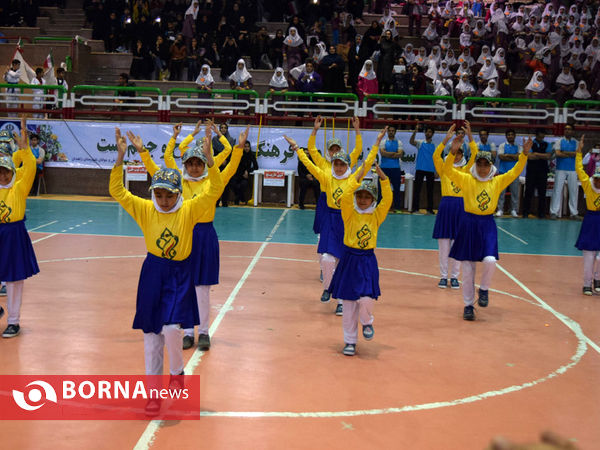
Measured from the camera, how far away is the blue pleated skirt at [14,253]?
7707 millimetres

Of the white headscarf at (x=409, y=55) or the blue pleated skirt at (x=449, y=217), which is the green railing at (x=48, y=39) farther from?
the blue pleated skirt at (x=449, y=217)

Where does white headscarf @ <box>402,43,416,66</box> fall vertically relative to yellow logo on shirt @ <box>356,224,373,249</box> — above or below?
above

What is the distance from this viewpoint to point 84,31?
28062mm

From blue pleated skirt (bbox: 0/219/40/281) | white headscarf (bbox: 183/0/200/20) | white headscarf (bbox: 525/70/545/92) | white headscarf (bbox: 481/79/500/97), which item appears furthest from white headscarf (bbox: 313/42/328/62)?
blue pleated skirt (bbox: 0/219/40/281)

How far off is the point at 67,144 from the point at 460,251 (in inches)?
609

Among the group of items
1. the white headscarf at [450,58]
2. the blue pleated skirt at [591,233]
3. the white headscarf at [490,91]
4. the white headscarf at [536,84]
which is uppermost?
the white headscarf at [450,58]

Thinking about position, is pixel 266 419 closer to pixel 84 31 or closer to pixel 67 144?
pixel 67 144

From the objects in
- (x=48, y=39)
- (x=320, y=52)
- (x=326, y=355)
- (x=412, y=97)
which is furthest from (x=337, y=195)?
(x=48, y=39)

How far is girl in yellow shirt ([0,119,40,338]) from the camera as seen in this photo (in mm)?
7730

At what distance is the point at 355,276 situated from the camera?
24.5 ft

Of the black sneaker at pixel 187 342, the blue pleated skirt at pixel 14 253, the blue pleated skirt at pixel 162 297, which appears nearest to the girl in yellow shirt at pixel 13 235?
the blue pleated skirt at pixel 14 253

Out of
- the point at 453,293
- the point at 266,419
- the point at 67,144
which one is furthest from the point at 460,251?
the point at 67,144

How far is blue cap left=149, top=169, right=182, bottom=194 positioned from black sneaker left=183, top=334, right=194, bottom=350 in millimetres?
2377

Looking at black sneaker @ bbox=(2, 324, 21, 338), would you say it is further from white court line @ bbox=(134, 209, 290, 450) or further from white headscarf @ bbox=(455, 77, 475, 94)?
white headscarf @ bbox=(455, 77, 475, 94)
